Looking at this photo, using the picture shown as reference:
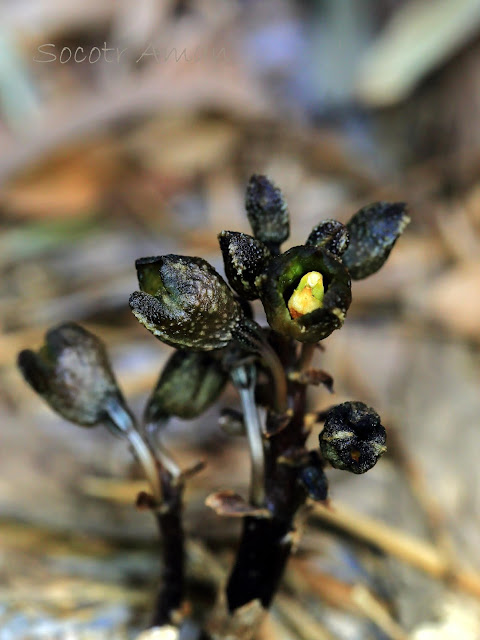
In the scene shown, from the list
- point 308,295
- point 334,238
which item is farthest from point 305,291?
point 334,238

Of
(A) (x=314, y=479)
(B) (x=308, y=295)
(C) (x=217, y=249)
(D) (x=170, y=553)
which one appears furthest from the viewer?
(C) (x=217, y=249)

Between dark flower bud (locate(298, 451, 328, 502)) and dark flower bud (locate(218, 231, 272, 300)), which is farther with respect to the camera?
dark flower bud (locate(298, 451, 328, 502))

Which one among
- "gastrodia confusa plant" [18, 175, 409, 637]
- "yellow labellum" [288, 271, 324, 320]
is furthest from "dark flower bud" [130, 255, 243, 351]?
"yellow labellum" [288, 271, 324, 320]

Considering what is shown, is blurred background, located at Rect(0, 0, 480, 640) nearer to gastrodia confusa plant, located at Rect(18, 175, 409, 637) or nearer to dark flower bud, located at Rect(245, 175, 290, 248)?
gastrodia confusa plant, located at Rect(18, 175, 409, 637)

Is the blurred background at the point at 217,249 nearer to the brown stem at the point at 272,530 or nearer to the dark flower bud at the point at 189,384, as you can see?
the brown stem at the point at 272,530

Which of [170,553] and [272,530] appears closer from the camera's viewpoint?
[272,530]

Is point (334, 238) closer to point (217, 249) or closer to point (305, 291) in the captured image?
point (305, 291)

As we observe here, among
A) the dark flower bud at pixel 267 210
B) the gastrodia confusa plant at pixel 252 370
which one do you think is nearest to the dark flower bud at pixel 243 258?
the gastrodia confusa plant at pixel 252 370
